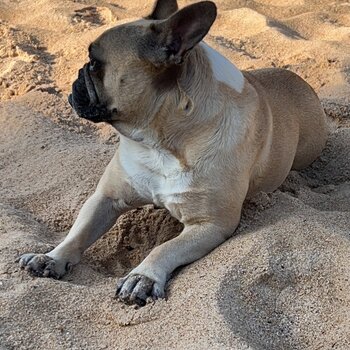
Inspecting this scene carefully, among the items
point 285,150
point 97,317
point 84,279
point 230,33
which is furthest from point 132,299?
point 230,33

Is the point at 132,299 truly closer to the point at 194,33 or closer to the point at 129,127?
the point at 129,127

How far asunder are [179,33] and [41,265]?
0.99 m

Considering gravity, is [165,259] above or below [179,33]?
below

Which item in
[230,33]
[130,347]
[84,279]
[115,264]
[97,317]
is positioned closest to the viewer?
[130,347]

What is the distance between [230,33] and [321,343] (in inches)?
133

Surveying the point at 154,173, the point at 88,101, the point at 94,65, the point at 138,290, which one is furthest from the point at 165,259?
the point at 94,65

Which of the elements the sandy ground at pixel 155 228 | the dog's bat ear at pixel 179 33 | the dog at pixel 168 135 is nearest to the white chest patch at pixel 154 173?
the dog at pixel 168 135

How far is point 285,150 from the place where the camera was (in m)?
3.78

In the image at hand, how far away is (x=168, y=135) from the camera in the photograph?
3207 millimetres

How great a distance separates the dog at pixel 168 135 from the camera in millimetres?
3057

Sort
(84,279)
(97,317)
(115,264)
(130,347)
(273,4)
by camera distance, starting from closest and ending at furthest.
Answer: (130,347)
(97,317)
(84,279)
(115,264)
(273,4)

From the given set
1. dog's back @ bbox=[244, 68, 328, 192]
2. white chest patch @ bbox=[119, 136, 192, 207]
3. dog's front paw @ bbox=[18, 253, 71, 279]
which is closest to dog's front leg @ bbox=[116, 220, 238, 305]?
white chest patch @ bbox=[119, 136, 192, 207]

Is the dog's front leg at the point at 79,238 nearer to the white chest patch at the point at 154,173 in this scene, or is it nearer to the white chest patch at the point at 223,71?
the white chest patch at the point at 154,173

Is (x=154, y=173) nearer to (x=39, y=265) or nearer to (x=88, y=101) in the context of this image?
(x=88, y=101)
